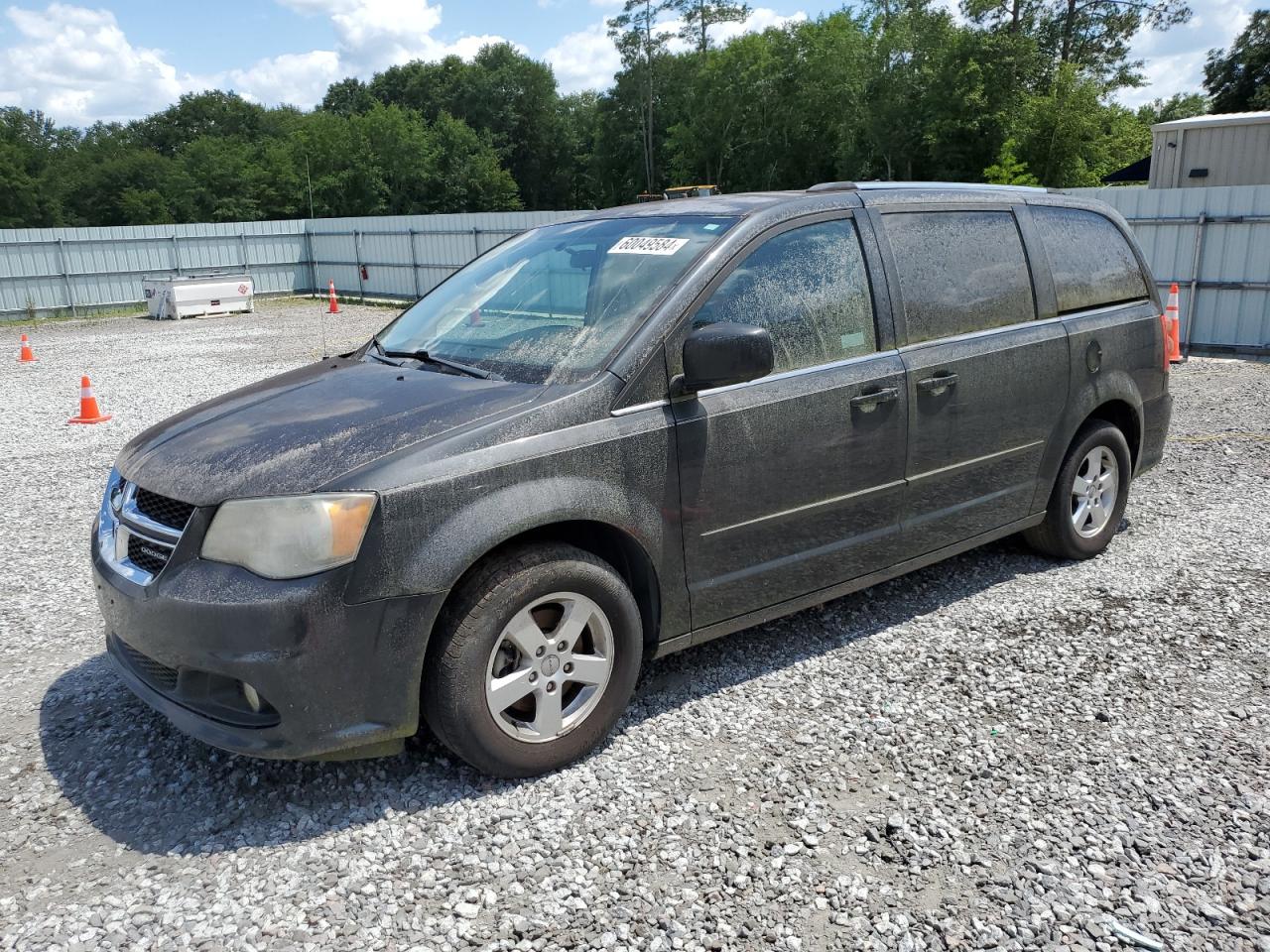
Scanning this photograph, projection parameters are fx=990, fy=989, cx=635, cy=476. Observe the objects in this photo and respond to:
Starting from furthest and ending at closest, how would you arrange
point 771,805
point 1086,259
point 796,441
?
point 1086,259 < point 796,441 < point 771,805

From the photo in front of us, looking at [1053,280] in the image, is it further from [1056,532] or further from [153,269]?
[153,269]

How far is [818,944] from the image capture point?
253 centimetres

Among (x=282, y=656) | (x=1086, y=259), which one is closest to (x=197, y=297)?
(x=1086, y=259)

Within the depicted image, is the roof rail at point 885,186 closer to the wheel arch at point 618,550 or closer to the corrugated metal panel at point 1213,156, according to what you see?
the wheel arch at point 618,550

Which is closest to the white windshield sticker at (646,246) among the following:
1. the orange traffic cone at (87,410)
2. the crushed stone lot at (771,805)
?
the crushed stone lot at (771,805)

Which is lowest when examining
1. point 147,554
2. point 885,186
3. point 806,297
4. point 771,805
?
point 771,805

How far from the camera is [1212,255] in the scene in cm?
1312

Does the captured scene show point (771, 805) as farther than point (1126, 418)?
No

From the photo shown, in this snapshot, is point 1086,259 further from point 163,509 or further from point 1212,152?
point 1212,152

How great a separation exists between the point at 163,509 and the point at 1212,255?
45.5 feet

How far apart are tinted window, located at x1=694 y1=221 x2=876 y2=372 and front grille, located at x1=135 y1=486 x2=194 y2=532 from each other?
183cm

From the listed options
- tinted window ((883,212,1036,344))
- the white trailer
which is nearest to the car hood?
tinted window ((883,212,1036,344))

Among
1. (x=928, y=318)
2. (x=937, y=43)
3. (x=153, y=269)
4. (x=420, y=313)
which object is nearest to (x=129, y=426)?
(x=420, y=313)

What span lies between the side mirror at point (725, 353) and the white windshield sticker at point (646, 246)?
0.57 meters
